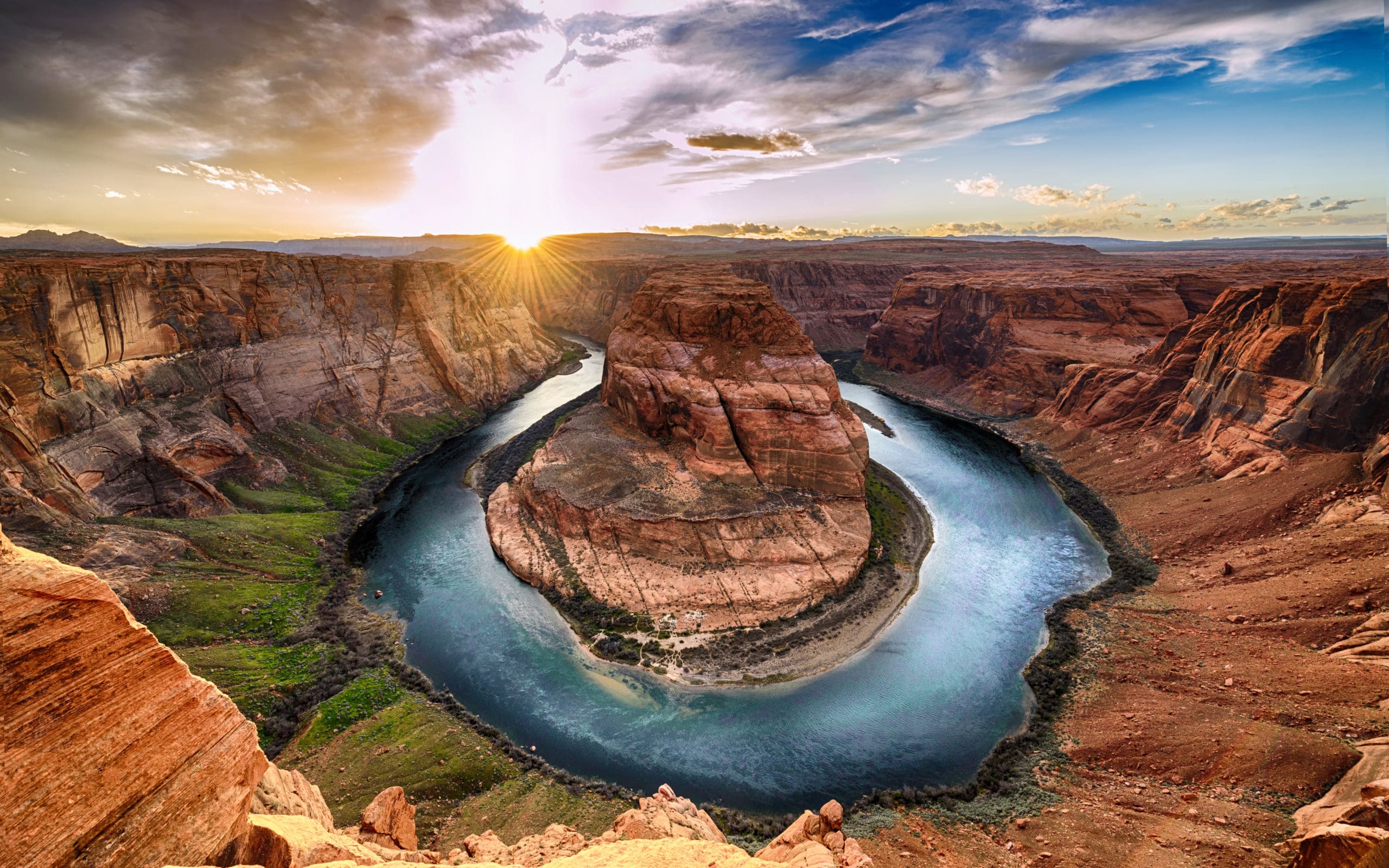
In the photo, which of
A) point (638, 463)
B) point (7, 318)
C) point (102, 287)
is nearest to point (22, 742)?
point (638, 463)

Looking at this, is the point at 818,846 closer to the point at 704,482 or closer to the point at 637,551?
the point at 637,551

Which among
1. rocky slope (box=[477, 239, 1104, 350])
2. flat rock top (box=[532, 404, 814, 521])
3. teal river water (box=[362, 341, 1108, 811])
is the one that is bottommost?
teal river water (box=[362, 341, 1108, 811])

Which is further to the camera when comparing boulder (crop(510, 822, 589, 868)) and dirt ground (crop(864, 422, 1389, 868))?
dirt ground (crop(864, 422, 1389, 868))

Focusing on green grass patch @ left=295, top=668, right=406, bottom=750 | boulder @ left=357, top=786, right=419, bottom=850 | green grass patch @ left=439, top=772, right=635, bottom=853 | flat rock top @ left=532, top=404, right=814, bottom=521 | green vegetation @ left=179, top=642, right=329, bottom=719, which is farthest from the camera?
flat rock top @ left=532, top=404, right=814, bottom=521

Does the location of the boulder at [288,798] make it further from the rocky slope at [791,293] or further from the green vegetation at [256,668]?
the rocky slope at [791,293]

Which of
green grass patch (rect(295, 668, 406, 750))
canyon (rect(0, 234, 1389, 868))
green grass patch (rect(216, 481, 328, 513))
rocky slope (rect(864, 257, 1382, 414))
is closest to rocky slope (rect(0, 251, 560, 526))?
canyon (rect(0, 234, 1389, 868))

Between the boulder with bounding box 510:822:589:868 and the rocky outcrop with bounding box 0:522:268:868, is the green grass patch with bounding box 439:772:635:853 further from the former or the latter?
the rocky outcrop with bounding box 0:522:268:868
